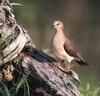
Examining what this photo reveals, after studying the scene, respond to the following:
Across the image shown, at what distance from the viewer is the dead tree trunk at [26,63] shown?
8.08 metres

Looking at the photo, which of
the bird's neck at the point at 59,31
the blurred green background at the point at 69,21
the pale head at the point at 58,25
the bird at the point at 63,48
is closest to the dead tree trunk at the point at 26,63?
Answer: the bird at the point at 63,48

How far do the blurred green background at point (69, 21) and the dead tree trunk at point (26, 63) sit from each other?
302 inches

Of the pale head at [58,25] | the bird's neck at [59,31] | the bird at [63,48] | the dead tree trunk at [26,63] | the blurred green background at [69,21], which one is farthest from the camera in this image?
the blurred green background at [69,21]

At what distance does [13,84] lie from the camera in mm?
8164

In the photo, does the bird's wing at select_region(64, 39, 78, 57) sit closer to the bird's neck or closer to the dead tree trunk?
the bird's neck

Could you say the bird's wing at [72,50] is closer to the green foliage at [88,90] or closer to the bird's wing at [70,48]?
the bird's wing at [70,48]

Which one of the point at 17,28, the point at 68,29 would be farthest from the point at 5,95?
the point at 68,29

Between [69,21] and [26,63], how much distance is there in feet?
35.2

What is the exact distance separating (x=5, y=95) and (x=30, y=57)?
0.53m

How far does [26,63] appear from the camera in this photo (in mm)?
8195

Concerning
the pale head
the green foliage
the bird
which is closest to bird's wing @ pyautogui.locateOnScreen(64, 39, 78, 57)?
the bird

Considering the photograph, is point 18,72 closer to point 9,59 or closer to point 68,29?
point 9,59

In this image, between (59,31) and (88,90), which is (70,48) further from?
(88,90)

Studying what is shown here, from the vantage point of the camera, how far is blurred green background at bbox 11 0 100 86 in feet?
56.2
